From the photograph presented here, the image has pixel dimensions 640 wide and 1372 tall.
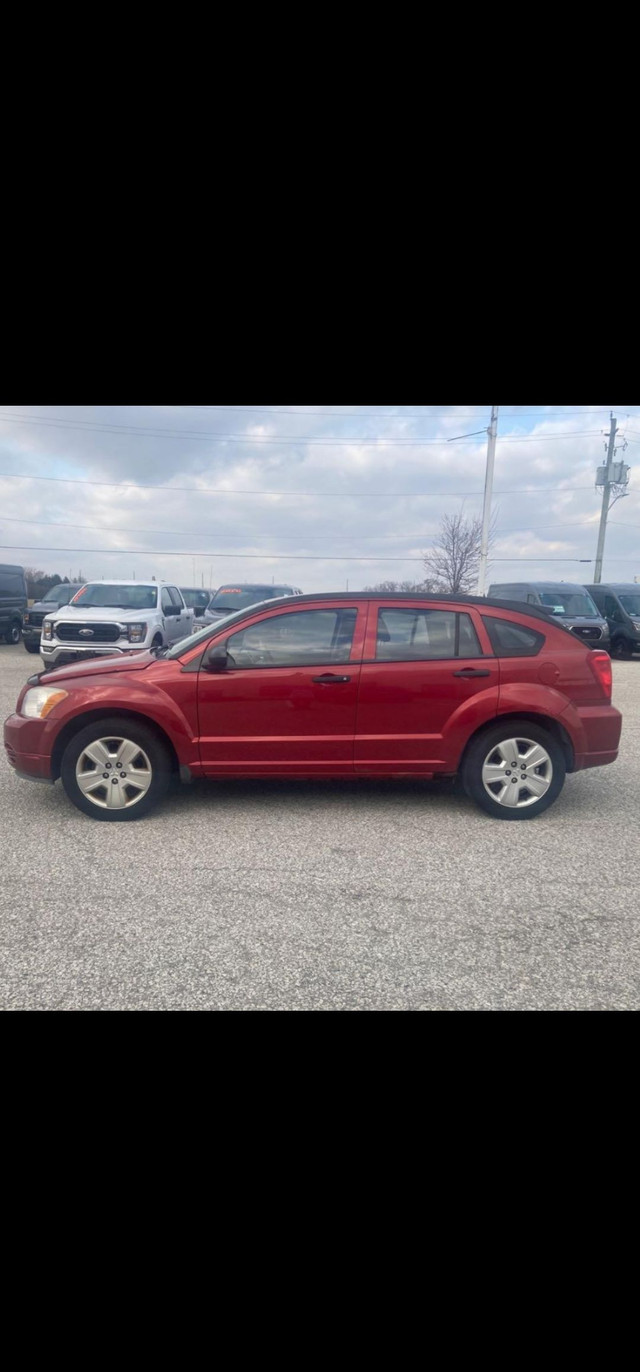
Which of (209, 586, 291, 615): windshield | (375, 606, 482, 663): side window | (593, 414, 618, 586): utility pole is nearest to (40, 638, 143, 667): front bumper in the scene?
(209, 586, 291, 615): windshield

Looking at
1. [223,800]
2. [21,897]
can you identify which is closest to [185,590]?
[223,800]

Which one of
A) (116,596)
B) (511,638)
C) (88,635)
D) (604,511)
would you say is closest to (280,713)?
(511,638)

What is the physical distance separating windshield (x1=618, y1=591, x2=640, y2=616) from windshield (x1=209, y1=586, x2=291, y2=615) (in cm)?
966

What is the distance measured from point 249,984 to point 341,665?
2627mm

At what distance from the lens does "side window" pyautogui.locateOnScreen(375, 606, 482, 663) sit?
5.10 m

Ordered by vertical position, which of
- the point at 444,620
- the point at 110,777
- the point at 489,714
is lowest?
the point at 110,777

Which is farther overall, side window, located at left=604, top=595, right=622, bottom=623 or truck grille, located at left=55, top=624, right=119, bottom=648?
side window, located at left=604, top=595, right=622, bottom=623

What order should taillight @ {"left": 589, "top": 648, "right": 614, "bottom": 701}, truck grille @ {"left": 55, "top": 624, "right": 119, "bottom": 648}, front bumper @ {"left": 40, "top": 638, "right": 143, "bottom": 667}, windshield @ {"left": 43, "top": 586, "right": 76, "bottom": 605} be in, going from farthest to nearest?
1. windshield @ {"left": 43, "top": 586, "right": 76, "bottom": 605}
2. truck grille @ {"left": 55, "top": 624, "right": 119, "bottom": 648}
3. front bumper @ {"left": 40, "top": 638, "right": 143, "bottom": 667}
4. taillight @ {"left": 589, "top": 648, "right": 614, "bottom": 701}

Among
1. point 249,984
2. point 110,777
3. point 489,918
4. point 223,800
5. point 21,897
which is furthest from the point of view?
point 223,800

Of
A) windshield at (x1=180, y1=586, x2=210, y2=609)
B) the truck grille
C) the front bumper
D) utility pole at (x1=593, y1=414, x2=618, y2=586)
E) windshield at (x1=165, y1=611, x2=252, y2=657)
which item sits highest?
utility pole at (x1=593, y1=414, x2=618, y2=586)

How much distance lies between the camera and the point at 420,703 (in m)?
5.00

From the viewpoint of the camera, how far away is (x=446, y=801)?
553 cm

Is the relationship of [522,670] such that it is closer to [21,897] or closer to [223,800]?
[223,800]

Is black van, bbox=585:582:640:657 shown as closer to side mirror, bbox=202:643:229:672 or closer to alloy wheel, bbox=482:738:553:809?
alloy wheel, bbox=482:738:553:809
